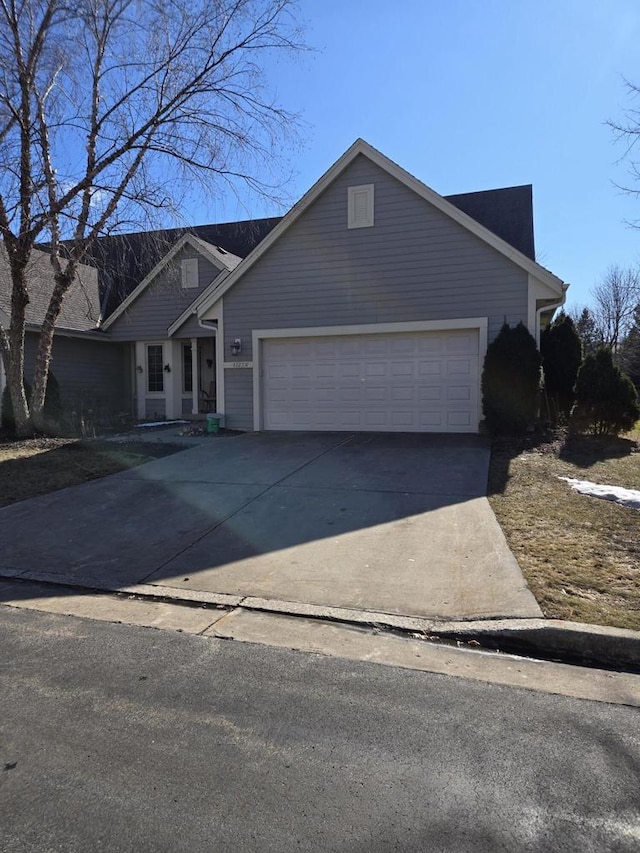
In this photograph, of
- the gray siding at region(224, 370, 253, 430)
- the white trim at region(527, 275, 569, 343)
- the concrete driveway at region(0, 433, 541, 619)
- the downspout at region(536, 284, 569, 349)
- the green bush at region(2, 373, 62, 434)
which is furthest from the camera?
the gray siding at region(224, 370, 253, 430)

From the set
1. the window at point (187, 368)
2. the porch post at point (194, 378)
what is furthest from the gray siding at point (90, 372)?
the porch post at point (194, 378)

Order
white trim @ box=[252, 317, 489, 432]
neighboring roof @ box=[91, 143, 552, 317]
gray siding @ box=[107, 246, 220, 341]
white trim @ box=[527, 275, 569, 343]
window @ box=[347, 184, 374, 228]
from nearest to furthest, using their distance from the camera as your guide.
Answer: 1. white trim @ box=[527, 275, 569, 343]
2. white trim @ box=[252, 317, 489, 432]
3. neighboring roof @ box=[91, 143, 552, 317]
4. window @ box=[347, 184, 374, 228]
5. gray siding @ box=[107, 246, 220, 341]

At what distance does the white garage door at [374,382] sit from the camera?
12.6 m

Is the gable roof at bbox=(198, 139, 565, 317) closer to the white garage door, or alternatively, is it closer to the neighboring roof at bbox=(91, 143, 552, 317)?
the neighboring roof at bbox=(91, 143, 552, 317)

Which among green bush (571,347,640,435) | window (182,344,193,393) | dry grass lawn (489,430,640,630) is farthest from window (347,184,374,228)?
window (182,344,193,393)

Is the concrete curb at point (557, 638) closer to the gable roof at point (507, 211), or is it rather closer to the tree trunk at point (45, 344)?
the tree trunk at point (45, 344)

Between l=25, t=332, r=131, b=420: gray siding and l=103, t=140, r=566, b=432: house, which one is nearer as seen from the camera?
l=103, t=140, r=566, b=432: house

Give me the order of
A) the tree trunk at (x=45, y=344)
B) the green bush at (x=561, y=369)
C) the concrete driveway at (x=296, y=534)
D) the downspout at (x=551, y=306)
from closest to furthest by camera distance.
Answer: the concrete driveway at (x=296, y=534) < the downspout at (x=551, y=306) < the tree trunk at (x=45, y=344) < the green bush at (x=561, y=369)

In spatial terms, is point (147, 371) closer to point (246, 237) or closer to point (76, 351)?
point (76, 351)

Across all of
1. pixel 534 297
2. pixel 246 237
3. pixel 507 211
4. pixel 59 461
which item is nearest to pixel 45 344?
pixel 59 461

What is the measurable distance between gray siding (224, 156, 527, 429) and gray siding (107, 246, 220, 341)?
573 cm

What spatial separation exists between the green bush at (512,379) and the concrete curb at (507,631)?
8.18 metres

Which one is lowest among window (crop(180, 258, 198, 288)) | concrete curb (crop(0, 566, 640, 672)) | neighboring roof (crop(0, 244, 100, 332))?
concrete curb (crop(0, 566, 640, 672))

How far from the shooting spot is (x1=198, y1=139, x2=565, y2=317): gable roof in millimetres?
11891
